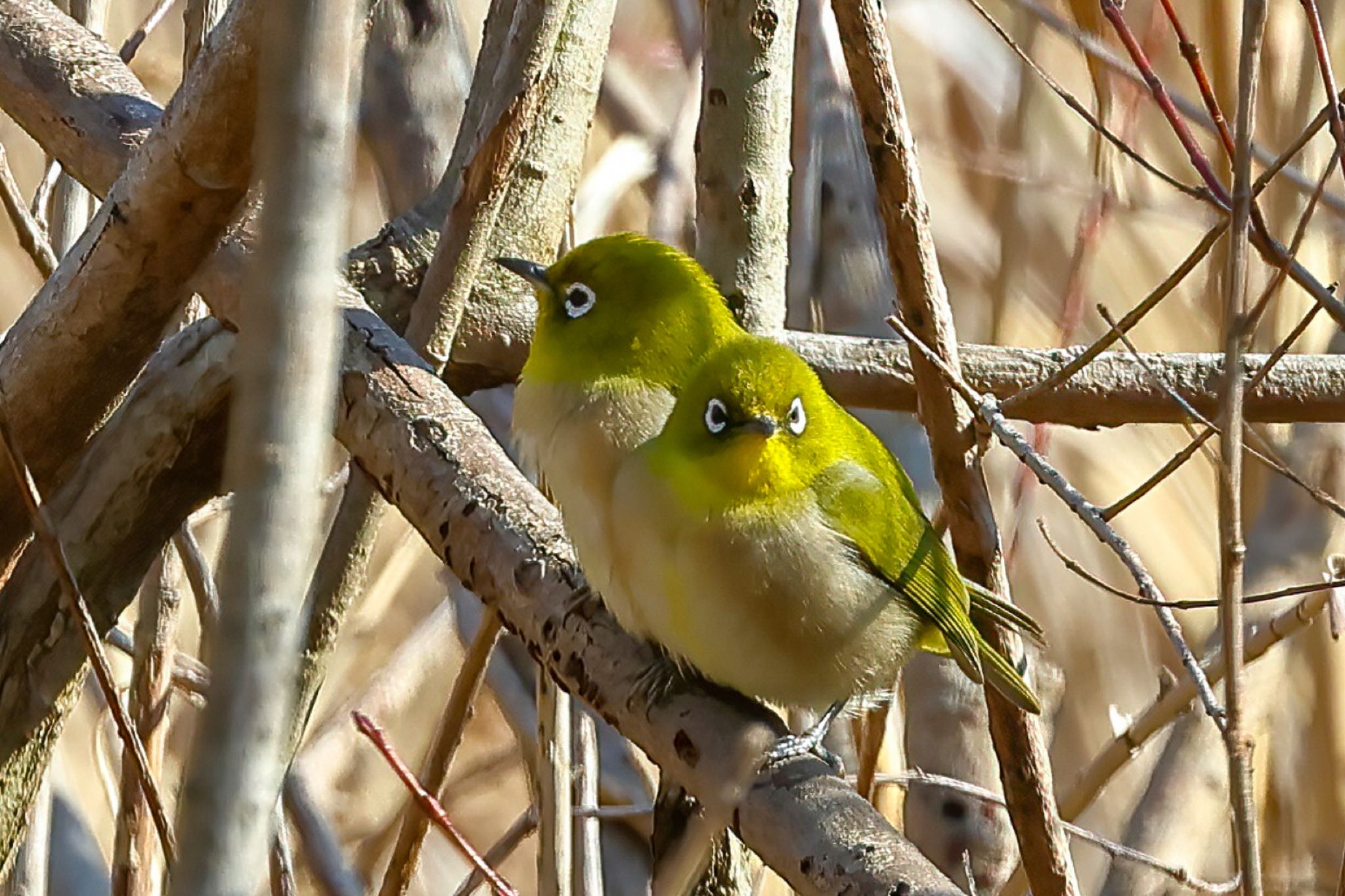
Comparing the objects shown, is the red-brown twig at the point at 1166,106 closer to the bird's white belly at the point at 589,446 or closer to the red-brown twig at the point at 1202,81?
the red-brown twig at the point at 1202,81

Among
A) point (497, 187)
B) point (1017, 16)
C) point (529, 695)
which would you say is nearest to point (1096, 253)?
point (1017, 16)

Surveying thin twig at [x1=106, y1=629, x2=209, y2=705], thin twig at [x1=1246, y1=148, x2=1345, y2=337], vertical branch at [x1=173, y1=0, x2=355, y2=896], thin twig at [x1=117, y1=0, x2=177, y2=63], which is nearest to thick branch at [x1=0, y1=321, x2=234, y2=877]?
thin twig at [x1=106, y1=629, x2=209, y2=705]

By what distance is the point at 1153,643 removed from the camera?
495 centimetres

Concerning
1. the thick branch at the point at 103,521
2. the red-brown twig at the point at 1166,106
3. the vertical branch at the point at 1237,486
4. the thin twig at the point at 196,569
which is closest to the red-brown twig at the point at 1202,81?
the red-brown twig at the point at 1166,106

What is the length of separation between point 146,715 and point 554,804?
80cm

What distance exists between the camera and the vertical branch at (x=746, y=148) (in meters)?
2.71

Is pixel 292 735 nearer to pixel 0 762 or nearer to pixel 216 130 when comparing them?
pixel 0 762

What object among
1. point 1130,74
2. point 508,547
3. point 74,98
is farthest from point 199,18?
point 1130,74

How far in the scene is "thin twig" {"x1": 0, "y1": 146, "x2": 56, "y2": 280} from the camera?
9.57 ft

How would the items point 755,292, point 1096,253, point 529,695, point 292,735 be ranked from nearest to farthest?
point 292,735 → point 755,292 → point 529,695 → point 1096,253

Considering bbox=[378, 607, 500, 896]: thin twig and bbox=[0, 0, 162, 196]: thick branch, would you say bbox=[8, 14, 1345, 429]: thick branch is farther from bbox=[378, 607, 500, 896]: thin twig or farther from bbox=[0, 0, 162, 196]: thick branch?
bbox=[378, 607, 500, 896]: thin twig

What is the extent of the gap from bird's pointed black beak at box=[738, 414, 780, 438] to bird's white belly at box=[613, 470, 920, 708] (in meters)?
0.12

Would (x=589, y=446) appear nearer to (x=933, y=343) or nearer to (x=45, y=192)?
(x=933, y=343)

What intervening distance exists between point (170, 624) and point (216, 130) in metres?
Answer: 1.07
